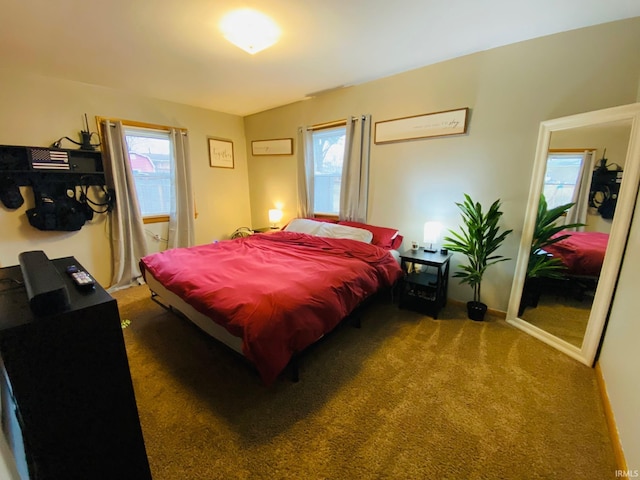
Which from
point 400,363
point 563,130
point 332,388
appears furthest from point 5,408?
point 563,130

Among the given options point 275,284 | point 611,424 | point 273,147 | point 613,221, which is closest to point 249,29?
point 275,284

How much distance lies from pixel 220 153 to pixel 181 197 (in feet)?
3.17

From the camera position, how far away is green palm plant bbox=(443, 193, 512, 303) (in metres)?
2.32

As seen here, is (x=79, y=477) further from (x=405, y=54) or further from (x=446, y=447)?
(x=405, y=54)

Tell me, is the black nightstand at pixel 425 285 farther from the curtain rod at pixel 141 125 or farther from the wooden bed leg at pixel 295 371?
the curtain rod at pixel 141 125

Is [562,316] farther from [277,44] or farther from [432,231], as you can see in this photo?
[277,44]

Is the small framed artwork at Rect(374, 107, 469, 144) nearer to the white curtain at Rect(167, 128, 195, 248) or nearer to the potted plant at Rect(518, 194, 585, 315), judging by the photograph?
the potted plant at Rect(518, 194, 585, 315)

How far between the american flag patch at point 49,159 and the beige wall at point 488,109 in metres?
2.86

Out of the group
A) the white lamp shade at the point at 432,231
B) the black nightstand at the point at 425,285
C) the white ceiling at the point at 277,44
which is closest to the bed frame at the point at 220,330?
the black nightstand at the point at 425,285

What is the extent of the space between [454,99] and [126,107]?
3.71m

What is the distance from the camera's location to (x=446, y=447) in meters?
1.32

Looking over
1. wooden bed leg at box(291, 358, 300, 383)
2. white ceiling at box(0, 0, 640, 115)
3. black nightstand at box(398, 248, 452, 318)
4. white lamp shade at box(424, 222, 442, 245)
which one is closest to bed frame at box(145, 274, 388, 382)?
wooden bed leg at box(291, 358, 300, 383)

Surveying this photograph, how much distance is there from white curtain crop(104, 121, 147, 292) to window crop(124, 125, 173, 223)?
162mm

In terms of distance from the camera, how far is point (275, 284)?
1815 millimetres
